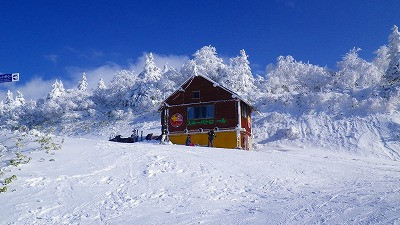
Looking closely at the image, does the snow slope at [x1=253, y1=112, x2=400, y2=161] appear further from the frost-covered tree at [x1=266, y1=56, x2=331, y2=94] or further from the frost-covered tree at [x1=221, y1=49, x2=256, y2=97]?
the frost-covered tree at [x1=266, y1=56, x2=331, y2=94]

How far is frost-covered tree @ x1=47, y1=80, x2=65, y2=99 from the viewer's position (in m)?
68.0

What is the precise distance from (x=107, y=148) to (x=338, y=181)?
10577mm

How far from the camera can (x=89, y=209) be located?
9469 millimetres

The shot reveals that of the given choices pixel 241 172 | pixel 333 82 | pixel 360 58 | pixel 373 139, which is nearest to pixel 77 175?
pixel 241 172

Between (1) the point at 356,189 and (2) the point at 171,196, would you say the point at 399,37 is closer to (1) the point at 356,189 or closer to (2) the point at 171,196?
(1) the point at 356,189

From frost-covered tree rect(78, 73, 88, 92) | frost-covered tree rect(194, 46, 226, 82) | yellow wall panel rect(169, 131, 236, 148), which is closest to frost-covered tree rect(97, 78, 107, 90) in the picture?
frost-covered tree rect(78, 73, 88, 92)

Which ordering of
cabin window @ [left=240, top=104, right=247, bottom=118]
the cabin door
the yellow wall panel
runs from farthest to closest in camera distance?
cabin window @ [left=240, top=104, right=247, bottom=118], the cabin door, the yellow wall panel

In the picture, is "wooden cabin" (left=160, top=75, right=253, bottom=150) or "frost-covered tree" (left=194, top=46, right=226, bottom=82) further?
"frost-covered tree" (left=194, top=46, right=226, bottom=82)


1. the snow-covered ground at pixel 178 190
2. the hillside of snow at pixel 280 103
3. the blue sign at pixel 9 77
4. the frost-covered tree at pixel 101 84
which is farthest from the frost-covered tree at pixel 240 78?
the blue sign at pixel 9 77

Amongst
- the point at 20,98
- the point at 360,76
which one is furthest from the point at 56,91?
the point at 360,76

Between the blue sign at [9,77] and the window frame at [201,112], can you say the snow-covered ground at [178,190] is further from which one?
the window frame at [201,112]

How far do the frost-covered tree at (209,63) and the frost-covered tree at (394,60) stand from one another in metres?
24.4

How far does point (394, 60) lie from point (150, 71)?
3957cm

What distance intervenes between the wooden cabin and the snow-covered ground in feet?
Answer: 45.3
